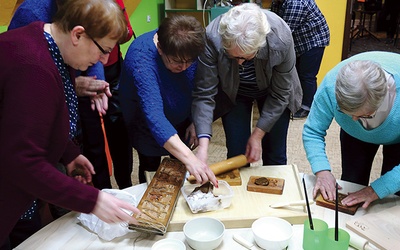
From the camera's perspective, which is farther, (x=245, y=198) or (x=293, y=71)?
(x=293, y=71)

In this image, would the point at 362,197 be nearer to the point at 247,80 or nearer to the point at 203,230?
the point at 203,230

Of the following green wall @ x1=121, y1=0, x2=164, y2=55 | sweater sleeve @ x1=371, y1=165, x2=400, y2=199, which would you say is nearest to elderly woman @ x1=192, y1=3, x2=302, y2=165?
sweater sleeve @ x1=371, y1=165, x2=400, y2=199

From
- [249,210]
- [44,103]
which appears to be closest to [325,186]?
[249,210]

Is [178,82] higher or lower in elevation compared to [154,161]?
higher

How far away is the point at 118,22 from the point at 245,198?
0.73 m

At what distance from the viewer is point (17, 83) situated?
35.7 inches

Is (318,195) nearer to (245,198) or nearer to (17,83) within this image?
(245,198)

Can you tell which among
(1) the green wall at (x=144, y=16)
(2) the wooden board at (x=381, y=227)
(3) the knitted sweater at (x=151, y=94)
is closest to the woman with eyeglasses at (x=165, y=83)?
(3) the knitted sweater at (x=151, y=94)

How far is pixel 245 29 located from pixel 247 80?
37cm

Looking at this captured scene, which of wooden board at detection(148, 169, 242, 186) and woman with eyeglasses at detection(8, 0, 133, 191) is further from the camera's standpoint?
woman with eyeglasses at detection(8, 0, 133, 191)

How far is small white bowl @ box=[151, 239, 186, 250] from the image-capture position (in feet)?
3.75

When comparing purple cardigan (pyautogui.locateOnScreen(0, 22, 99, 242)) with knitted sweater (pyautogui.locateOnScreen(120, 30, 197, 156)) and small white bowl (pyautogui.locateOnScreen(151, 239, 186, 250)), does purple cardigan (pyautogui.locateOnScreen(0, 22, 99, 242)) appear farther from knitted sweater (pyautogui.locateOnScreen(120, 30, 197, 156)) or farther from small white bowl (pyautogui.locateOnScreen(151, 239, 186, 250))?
knitted sweater (pyautogui.locateOnScreen(120, 30, 197, 156))

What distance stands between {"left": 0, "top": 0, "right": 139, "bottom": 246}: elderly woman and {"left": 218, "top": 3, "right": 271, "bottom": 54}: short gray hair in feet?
1.56

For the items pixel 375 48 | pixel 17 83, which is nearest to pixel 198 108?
pixel 17 83
